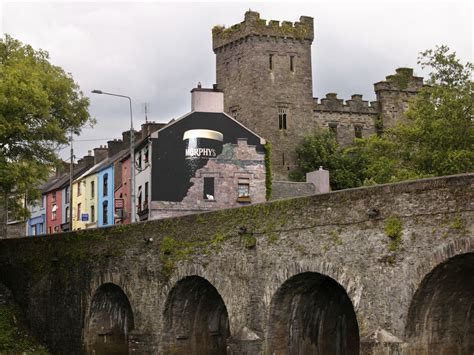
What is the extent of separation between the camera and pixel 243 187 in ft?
169

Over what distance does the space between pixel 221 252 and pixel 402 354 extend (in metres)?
7.83

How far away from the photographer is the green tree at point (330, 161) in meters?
67.3

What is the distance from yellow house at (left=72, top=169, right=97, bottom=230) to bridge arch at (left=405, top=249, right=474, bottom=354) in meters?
43.9

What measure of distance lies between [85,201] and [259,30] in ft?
62.4

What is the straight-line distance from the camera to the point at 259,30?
70750 mm

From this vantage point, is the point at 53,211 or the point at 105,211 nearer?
the point at 105,211

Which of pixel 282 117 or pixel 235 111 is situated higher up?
pixel 235 111

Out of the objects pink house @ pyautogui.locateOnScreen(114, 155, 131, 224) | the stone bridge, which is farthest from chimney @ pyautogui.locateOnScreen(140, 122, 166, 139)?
the stone bridge

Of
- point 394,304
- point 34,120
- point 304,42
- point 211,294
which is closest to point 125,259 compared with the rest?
point 211,294

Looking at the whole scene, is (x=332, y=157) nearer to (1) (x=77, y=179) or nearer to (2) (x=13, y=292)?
(1) (x=77, y=179)

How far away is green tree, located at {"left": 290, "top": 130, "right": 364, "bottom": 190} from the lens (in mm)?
67312

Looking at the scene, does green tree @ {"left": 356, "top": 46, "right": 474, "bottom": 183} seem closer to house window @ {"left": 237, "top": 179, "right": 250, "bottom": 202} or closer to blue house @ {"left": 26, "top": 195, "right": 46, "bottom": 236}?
house window @ {"left": 237, "top": 179, "right": 250, "bottom": 202}

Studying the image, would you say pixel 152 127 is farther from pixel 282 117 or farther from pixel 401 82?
pixel 401 82

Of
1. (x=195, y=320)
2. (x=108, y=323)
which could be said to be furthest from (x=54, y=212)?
(x=195, y=320)
